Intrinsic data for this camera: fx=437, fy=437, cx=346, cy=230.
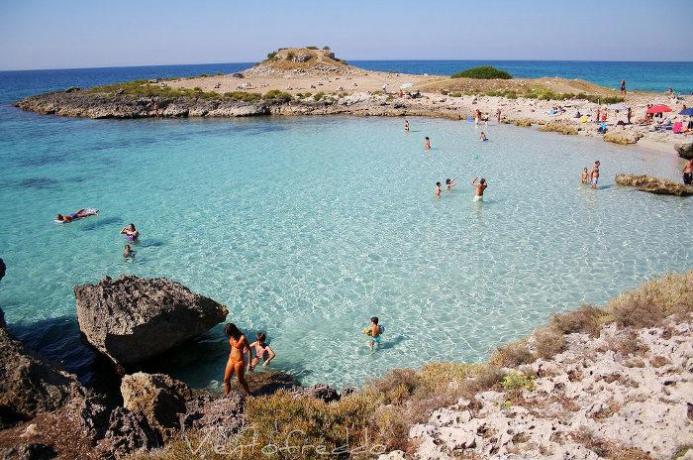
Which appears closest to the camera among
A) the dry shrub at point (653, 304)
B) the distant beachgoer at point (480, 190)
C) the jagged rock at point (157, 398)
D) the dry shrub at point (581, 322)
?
the jagged rock at point (157, 398)

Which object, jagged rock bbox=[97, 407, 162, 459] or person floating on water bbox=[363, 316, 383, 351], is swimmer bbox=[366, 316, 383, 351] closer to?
person floating on water bbox=[363, 316, 383, 351]

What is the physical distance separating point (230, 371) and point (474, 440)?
5.32 m

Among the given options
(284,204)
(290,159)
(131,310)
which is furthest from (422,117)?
(131,310)

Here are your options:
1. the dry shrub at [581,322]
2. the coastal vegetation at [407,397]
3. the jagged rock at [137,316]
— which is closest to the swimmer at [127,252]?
the jagged rock at [137,316]

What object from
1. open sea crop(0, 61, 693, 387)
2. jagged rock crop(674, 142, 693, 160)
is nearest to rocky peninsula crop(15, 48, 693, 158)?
jagged rock crop(674, 142, 693, 160)

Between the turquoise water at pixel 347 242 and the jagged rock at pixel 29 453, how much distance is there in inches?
139

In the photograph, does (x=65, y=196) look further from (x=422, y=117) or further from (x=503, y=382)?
(x=422, y=117)

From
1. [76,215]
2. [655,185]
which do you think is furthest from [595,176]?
[76,215]

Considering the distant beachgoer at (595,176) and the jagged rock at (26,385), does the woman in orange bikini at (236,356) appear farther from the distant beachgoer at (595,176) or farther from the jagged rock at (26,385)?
the distant beachgoer at (595,176)

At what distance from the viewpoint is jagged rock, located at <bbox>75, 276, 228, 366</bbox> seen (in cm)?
1041

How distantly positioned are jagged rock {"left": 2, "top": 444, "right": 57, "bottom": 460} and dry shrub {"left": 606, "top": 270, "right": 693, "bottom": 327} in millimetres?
11098

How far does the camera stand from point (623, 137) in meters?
33.8

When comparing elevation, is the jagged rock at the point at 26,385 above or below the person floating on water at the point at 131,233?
below

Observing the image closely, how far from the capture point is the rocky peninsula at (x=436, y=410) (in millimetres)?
6273
